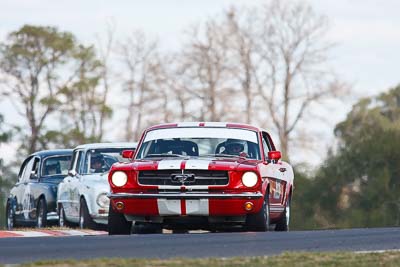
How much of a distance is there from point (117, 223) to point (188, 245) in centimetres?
398

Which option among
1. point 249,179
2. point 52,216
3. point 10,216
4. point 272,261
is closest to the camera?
point 272,261

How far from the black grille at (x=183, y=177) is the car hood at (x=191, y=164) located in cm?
6

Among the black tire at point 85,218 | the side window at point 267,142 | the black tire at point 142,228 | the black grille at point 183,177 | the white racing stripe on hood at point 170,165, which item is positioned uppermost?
the side window at point 267,142

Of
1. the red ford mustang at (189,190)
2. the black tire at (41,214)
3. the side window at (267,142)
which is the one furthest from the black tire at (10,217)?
the red ford mustang at (189,190)

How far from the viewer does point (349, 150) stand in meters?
56.8

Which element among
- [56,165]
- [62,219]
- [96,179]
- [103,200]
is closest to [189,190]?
[103,200]

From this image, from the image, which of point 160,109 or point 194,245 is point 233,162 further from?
point 160,109

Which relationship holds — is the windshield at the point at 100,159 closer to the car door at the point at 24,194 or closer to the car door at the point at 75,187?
the car door at the point at 75,187

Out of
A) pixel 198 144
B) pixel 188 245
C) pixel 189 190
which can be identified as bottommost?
pixel 188 245

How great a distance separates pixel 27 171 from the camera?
27672 mm

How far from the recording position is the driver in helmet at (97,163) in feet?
78.6

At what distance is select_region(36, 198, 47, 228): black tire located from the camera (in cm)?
2627

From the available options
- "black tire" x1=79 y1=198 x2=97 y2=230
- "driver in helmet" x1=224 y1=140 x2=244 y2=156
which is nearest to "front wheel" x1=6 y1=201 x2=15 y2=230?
"black tire" x1=79 y1=198 x2=97 y2=230

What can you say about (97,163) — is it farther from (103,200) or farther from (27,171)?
(27,171)
